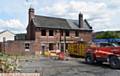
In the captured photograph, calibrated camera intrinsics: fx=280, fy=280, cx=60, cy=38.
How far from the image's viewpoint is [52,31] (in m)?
58.3

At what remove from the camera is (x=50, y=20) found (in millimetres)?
60562

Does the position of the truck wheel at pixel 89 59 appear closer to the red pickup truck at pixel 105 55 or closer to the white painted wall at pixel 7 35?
the red pickup truck at pixel 105 55

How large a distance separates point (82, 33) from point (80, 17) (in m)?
3.66

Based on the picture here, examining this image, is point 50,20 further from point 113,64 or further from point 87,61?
point 113,64

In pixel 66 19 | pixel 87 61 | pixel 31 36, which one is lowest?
pixel 87 61

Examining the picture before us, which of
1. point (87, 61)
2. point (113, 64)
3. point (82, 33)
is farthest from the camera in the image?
point (82, 33)

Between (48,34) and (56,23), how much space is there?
4078 mm

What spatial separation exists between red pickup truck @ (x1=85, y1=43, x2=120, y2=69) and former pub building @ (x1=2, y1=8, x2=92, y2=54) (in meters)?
25.6

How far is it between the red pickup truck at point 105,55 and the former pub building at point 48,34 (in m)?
25.6

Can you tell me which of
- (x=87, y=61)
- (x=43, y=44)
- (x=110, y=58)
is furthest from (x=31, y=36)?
(x=110, y=58)

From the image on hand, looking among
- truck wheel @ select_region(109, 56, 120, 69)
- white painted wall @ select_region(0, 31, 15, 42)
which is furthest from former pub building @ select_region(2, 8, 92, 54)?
truck wheel @ select_region(109, 56, 120, 69)

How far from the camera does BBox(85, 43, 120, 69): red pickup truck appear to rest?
24766mm

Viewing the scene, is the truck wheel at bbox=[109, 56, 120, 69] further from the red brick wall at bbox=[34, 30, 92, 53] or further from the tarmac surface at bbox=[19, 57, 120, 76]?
the red brick wall at bbox=[34, 30, 92, 53]

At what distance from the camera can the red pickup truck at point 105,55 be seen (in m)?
24.8
